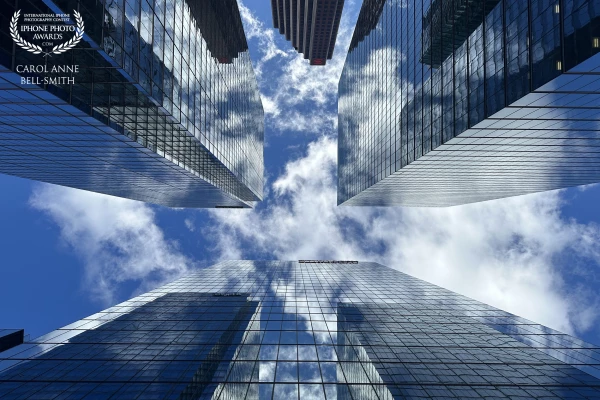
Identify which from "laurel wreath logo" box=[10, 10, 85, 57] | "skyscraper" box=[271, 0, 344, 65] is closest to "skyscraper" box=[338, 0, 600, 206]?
"laurel wreath logo" box=[10, 10, 85, 57]

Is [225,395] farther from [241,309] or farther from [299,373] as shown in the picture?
[241,309]

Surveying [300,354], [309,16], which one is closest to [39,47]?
[300,354]

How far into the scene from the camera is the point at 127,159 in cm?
4384

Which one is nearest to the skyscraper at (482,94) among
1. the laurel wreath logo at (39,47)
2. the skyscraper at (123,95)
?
the skyscraper at (123,95)

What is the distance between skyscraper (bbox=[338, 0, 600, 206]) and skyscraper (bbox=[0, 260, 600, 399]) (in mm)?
20377

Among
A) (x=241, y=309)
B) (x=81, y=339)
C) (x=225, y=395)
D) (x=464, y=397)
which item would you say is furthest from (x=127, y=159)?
(x=464, y=397)

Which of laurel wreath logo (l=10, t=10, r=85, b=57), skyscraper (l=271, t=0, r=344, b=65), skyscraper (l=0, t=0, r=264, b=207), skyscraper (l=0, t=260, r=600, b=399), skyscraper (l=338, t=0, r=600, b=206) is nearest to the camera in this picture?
laurel wreath logo (l=10, t=10, r=85, b=57)

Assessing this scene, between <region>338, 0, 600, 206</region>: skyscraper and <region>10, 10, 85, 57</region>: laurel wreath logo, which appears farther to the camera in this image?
<region>338, 0, 600, 206</region>: skyscraper

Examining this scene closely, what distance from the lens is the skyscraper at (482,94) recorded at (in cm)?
2066

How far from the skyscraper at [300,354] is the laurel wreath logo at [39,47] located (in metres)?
23.8

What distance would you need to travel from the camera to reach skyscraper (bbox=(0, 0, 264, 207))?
22.3 m

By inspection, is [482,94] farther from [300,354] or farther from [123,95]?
[123,95]

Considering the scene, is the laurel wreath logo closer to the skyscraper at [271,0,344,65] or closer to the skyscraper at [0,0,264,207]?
the skyscraper at [0,0,264,207]

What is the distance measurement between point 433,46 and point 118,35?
32130 mm
